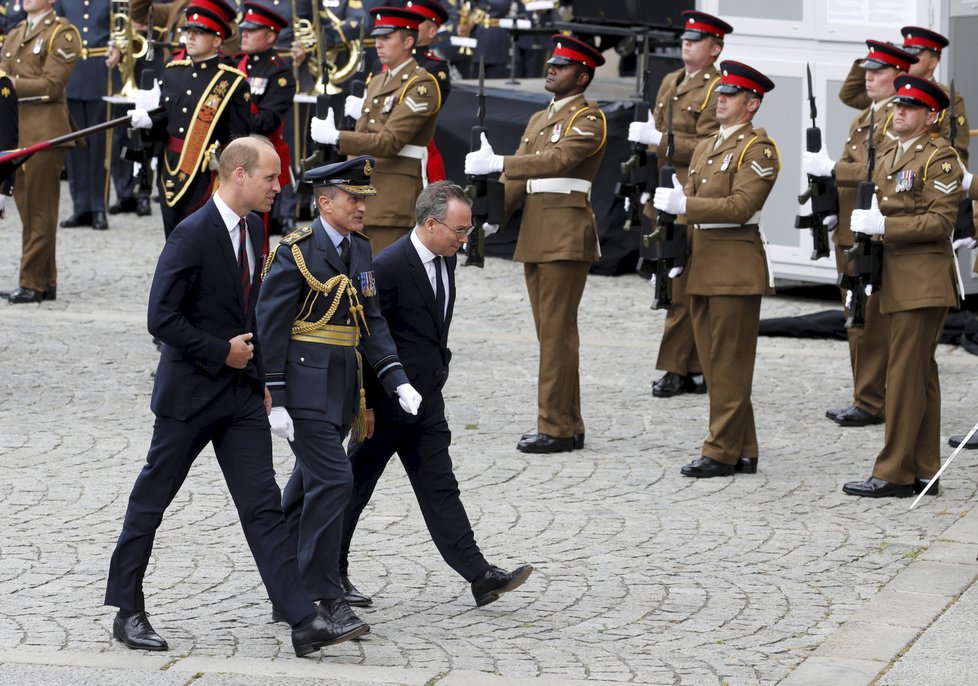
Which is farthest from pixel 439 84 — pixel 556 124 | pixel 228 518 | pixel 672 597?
pixel 672 597

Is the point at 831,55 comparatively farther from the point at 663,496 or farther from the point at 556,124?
the point at 663,496

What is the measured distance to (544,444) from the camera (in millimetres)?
9750

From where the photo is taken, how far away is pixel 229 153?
651 centimetres

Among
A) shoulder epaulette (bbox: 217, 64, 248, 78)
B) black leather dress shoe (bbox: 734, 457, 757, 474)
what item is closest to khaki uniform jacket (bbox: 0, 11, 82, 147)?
shoulder epaulette (bbox: 217, 64, 248, 78)

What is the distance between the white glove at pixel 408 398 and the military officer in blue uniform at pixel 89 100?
1045cm

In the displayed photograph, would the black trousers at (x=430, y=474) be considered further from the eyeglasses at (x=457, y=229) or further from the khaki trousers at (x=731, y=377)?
the khaki trousers at (x=731, y=377)

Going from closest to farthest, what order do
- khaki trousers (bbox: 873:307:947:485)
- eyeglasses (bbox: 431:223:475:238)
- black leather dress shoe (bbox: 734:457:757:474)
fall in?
eyeglasses (bbox: 431:223:475:238), khaki trousers (bbox: 873:307:947:485), black leather dress shoe (bbox: 734:457:757:474)

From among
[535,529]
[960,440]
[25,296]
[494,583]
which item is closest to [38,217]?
[25,296]

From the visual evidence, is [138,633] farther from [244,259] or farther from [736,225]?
[736,225]

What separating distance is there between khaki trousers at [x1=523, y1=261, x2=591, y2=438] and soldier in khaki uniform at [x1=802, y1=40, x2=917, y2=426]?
1505mm

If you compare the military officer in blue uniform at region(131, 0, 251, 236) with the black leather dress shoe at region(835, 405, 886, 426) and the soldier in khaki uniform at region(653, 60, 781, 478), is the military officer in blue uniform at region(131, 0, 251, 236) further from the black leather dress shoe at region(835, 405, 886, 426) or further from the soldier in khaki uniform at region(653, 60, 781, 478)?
the black leather dress shoe at region(835, 405, 886, 426)

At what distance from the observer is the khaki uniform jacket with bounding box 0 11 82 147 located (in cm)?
1366

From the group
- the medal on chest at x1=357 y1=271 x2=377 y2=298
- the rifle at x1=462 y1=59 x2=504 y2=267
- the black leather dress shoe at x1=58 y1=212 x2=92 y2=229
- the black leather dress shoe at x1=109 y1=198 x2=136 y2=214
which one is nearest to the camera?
the medal on chest at x1=357 y1=271 x2=377 y2=298

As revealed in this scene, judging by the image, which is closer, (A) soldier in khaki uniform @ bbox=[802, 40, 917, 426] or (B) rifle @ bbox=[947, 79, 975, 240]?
(B) rifle @ bbox=[947, 79, 975, 240]
